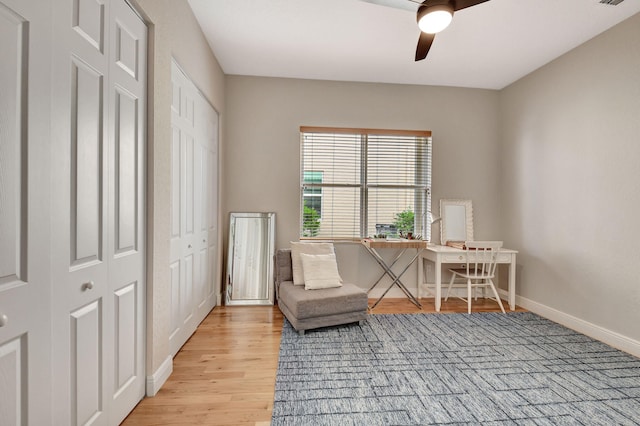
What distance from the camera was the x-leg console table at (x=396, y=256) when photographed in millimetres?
3797

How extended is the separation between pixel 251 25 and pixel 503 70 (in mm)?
3049

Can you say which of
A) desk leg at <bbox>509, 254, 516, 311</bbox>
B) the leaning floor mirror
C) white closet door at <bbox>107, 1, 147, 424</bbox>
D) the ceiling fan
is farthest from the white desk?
white closet door at <bbox>107, 1, 147, 424</bbox>

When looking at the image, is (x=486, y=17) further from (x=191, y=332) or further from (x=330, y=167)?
(x=191, y=332)

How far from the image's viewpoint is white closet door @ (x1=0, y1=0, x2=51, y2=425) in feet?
3.33

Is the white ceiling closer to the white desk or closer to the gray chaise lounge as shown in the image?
the white desk

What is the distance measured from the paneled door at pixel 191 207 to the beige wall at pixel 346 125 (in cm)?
50

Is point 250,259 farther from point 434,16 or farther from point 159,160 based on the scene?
point 434,16

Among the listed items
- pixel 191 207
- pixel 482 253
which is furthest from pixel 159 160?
pixel 482 253

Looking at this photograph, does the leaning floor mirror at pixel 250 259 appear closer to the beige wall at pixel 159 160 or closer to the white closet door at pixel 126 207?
the beige wall at pixel 159 160

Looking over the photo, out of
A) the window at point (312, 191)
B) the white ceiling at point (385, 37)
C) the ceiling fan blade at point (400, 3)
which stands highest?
the white ceiling at point (385, 37)

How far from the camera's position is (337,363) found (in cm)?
248

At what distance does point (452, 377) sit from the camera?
90.2 inches

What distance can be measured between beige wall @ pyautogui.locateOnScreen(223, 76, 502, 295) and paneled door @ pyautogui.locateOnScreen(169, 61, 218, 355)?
1.65 ft

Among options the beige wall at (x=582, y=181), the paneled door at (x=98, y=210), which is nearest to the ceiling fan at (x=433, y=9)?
the paneled door at (x=98, y=210)
